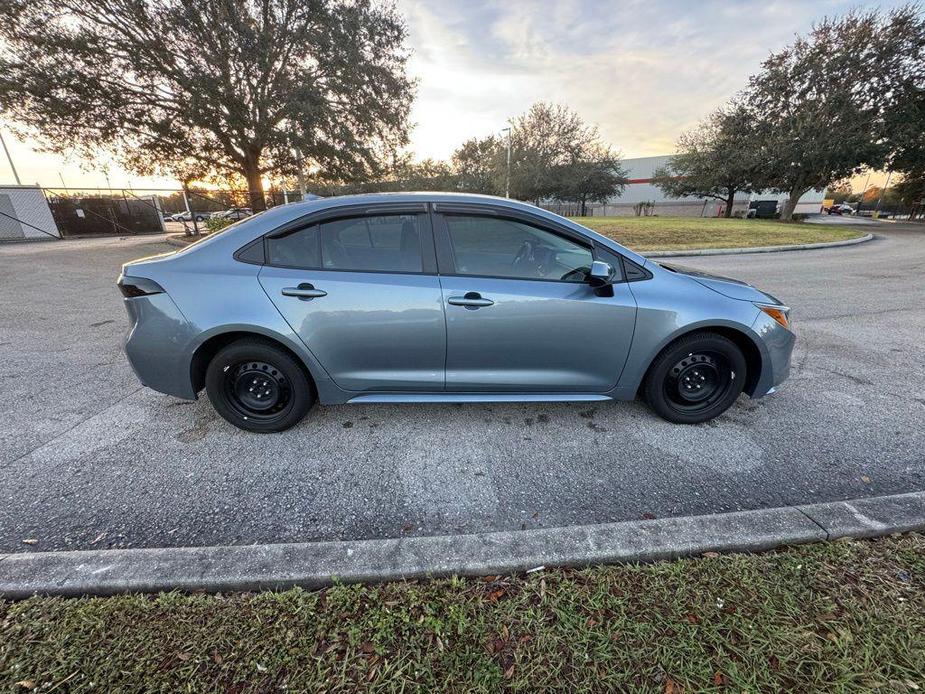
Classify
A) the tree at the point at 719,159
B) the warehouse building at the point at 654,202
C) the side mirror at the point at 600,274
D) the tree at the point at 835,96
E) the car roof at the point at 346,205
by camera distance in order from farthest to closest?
the warehouse building at the point at 654,202 < the tree at the point at 719,159 < the tree at the point at 835,96 < the car roof at the point at 346,205 < the side mirror at the point at 600,274

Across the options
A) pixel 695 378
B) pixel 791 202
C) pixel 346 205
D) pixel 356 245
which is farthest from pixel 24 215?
pixel 791 202

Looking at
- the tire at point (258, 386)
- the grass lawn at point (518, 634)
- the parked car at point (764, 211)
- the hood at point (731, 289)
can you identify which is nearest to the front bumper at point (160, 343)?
the tire at point (258, 386)

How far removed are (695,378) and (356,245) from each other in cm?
264

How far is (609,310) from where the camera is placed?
263cm

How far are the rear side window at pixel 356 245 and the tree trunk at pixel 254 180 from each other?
15.9 m

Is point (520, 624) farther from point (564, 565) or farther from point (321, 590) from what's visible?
point (321, 590)

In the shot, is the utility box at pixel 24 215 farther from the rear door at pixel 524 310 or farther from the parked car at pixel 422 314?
the rear door at pixel 524 310

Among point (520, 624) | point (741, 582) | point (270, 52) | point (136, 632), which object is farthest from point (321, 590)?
point (270, 52)

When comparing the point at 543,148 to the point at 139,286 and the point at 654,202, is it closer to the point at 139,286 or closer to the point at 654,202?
the point at 654,202

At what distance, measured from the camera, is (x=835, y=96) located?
23.4 metres

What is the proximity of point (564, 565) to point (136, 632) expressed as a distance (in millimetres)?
1715

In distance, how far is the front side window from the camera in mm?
2678

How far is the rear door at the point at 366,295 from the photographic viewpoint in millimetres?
2572

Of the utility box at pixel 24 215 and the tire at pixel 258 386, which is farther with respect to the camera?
the utility box at pixel 24 215
